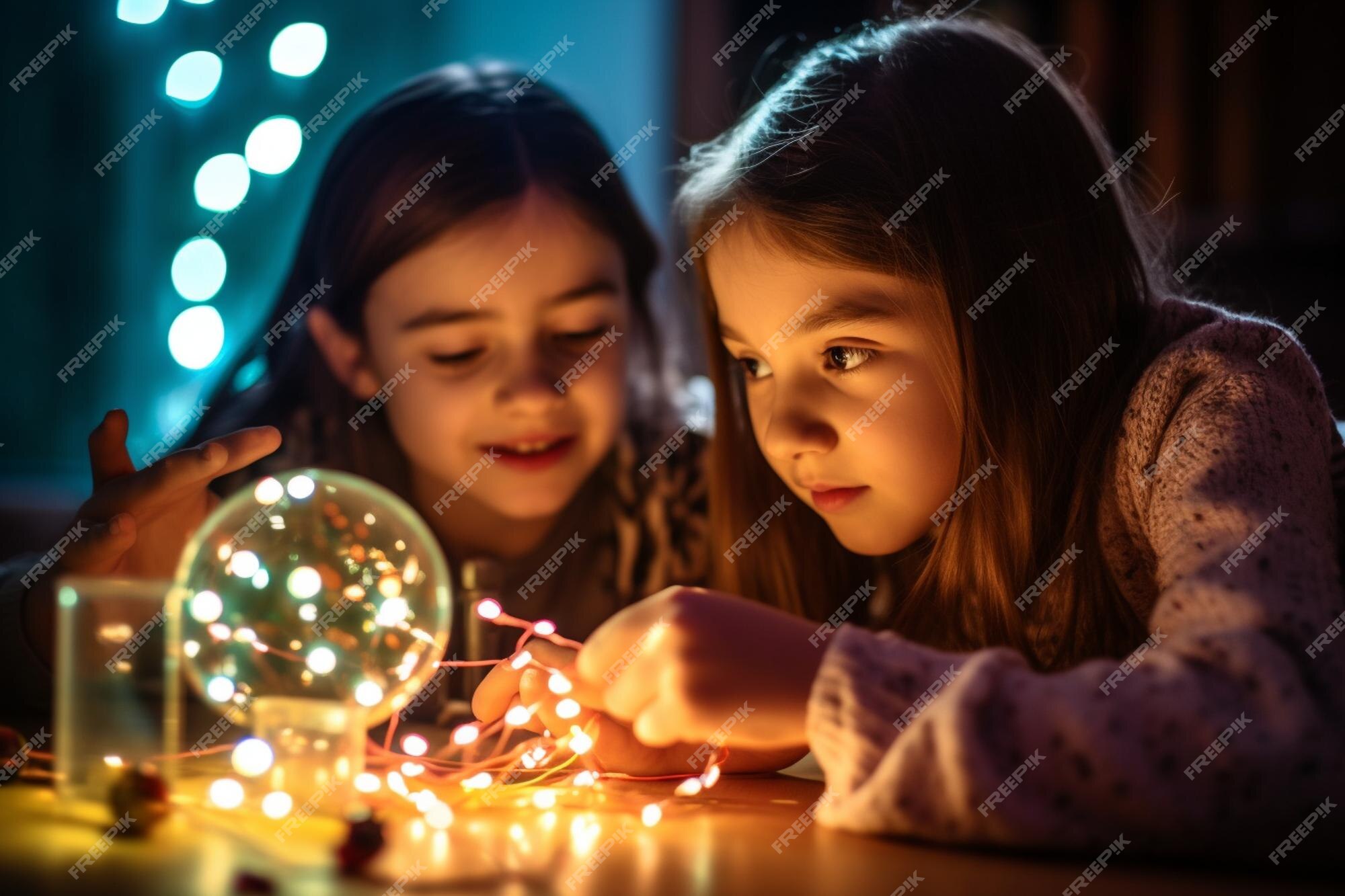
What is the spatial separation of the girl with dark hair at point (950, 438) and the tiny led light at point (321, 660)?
6.5 inches

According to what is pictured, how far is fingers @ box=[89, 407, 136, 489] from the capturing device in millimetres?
1003

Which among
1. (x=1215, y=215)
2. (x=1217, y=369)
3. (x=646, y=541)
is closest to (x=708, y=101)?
(x=1215, y=215)

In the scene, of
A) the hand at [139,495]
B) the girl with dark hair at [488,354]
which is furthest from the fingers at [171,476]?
the girl with dark hair at [488,354]

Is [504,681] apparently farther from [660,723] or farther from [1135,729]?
[1135,729]

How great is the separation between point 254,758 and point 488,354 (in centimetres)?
65

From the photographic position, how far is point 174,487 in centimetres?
94

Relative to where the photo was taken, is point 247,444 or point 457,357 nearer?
point 247,444

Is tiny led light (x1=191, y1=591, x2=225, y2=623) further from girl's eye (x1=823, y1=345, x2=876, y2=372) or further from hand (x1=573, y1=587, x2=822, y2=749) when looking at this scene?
girl's eye (x1=823, y1=345, x2=876, y2=372)

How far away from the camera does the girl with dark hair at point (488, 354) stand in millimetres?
1313

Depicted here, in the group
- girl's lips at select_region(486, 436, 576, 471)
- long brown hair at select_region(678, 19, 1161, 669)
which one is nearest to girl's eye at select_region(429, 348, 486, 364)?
girl's lips at select_region(486, 436, 576, 471)

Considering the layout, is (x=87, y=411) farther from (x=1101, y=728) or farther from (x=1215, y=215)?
(x=1215, y=215)

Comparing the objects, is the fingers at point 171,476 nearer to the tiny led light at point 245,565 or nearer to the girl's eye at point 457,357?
the tiny led light at point 245,565

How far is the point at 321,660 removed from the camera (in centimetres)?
75

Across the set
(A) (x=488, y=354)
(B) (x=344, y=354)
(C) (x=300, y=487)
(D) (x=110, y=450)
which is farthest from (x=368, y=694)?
(B) (x=344, y=354)
